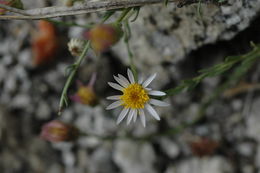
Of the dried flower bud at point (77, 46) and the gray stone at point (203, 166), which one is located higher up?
the dried flower bud at point (77, 46)

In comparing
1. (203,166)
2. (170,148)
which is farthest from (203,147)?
(170,148)

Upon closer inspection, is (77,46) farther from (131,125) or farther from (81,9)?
(131,125)

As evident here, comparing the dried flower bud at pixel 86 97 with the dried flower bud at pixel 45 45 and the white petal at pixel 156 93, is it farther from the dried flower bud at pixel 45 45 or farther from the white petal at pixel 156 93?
the dried flower bud at pixel 45 45

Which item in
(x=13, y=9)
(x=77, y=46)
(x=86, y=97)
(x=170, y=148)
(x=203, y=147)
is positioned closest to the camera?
(x=13, y=9)

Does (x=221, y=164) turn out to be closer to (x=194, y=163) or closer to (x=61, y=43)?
(x=194, y=163)

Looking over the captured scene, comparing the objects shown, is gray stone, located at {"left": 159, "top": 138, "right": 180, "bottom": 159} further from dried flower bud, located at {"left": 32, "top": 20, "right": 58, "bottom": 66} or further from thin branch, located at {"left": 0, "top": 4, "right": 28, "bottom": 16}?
thin branch, located at {"left": 0, "top": 4, "right": 28, "bottom": 16}

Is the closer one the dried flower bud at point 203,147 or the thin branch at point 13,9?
the thin branch at point 13,9

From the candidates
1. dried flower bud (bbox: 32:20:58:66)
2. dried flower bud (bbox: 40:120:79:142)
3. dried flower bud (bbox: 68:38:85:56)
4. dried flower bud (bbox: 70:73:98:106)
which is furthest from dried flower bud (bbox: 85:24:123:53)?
dried flower bud (bbox: 32:20:58:66)

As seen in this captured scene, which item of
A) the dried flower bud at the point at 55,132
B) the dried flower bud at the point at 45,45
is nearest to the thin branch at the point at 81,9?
the dried flower bud at the point at 55,132

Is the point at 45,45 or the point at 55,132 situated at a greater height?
the point at 45,45
